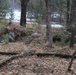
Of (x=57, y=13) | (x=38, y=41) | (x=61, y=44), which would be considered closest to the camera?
(x=61, y=44)

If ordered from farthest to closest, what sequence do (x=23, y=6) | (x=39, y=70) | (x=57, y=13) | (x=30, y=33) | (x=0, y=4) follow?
1. (x=0, y=4)
2. (x=23, y=6)
3. (x=30, y=33)
4. (x=57, y=13)
5. (x=39, y=70)

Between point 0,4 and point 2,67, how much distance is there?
42.6 feet

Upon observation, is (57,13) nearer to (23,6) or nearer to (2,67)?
(23,6)

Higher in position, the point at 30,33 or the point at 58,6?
the point at 58,6

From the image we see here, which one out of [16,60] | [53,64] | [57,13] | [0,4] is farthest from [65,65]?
[0,4]

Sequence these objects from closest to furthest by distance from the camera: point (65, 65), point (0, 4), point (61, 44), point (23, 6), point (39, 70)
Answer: point (39, 70), point (65, 65), point (61, 44), point (23, 6), point (0, 4)

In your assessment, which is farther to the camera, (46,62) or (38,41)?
(38,41)

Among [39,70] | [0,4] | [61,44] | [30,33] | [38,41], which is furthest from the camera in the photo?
[0,4]

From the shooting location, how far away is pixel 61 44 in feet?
34.5

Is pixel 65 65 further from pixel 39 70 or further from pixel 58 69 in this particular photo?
pixel 39 70

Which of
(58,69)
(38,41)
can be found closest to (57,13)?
(38,41)

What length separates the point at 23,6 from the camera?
1545 cm

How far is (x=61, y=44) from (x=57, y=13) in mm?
2631

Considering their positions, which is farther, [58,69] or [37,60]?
[37,60]
